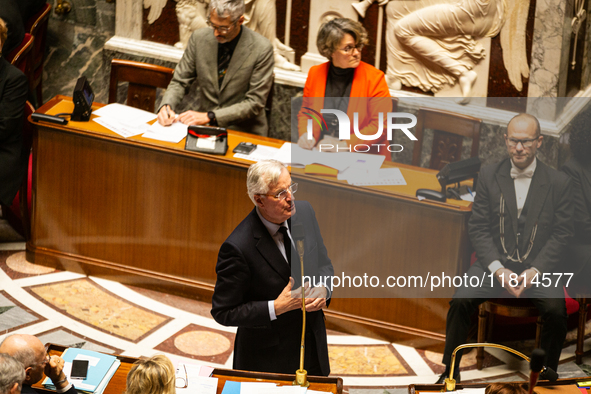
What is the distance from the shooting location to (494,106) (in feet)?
18.2

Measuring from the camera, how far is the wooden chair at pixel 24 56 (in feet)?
17.8

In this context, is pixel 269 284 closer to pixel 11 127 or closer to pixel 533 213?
pixel 533 213

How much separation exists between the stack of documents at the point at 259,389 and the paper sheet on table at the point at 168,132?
231 centimetres

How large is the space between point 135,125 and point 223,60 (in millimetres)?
825

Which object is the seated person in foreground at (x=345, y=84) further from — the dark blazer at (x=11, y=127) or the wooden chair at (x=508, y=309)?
the dark blazer at (x=11, y=127)

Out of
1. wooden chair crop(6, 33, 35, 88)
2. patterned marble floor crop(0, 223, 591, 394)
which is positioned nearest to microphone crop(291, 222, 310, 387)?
patterned marble floor crop(0, 223, 591, 394)

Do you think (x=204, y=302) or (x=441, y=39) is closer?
(x=204, y=302)

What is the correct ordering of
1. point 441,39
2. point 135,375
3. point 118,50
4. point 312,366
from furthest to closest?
point 118,50
point 441,39
point 312,366
point 135,375

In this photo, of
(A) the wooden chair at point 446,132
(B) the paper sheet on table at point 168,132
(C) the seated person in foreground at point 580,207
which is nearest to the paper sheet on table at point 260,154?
(B) the paper sheet on table at point 168,132

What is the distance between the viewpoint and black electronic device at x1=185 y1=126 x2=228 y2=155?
14.6ft

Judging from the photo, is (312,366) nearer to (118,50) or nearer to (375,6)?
(375,6)

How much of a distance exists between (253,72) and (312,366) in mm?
2644

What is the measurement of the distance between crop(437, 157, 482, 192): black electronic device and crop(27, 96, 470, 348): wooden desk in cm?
15

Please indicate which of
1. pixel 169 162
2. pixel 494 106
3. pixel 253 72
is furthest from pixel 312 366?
pixel 494 106
